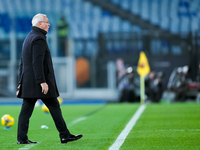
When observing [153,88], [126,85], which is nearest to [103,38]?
[126,85]

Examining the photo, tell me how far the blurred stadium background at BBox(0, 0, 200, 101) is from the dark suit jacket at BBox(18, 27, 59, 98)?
1392 cm

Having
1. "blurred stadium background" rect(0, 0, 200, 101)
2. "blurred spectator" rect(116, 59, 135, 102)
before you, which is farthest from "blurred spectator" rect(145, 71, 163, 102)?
"blurred stadium background" rect(0, 0, 200, 101)

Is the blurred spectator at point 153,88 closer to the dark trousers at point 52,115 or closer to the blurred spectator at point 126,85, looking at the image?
the blurred spectator at point 126,85

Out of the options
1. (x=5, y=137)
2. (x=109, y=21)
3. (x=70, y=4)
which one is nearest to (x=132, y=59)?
(x=109, y=21)

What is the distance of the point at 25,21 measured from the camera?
23.7 metres

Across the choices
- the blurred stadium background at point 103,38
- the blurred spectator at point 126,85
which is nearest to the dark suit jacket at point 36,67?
the blurred spectator at point 126,85

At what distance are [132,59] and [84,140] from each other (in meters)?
14.3

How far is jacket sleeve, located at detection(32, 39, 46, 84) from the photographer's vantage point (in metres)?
4.96

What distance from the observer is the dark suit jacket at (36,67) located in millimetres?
4973

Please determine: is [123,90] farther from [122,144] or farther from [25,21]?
Answer: [122,144]

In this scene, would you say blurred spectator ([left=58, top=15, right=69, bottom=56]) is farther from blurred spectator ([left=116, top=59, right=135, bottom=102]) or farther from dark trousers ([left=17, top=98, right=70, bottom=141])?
dark trousers ([left=17, top=98, right=70, bottom=141])

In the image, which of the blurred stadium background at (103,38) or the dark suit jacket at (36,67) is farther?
the blurred stadium background at (103,38)

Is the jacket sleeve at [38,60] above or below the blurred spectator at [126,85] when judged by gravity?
above

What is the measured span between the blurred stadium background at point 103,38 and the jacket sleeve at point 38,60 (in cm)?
1405
